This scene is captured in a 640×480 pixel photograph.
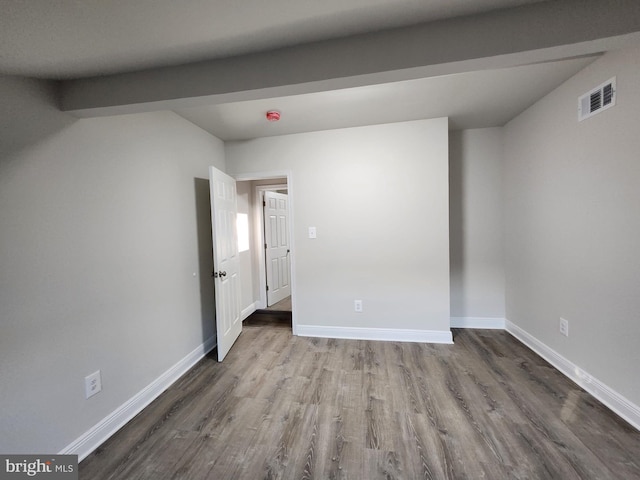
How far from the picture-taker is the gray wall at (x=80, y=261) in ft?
3.93

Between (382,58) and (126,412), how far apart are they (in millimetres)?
2641

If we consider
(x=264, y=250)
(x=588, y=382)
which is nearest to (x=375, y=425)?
(x=588, y=382)

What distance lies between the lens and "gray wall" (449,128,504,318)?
2967mm

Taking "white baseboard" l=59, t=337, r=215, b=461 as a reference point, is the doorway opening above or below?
above

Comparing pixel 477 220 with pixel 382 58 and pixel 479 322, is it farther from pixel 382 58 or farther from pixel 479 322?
pixel 382 58

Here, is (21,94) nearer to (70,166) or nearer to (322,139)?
(70,166)

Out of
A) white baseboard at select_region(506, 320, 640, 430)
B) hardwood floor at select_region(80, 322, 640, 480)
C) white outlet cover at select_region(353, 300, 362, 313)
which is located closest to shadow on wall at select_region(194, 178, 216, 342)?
hardwood floor at select_region(80, 322, 640, 480)

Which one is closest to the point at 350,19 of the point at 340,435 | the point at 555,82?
the point at 555,82

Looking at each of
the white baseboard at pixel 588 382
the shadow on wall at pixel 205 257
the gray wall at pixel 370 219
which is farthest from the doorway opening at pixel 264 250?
the white baseboard at pixel 588 382

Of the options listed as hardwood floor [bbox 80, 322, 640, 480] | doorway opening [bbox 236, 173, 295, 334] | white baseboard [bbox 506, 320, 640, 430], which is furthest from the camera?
doorway opening [bbox 236, 173, 295, 334]

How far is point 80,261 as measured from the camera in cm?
147

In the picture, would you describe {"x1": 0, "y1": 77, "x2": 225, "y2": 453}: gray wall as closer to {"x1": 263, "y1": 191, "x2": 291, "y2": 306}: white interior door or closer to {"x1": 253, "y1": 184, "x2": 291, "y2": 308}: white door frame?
{"x1": 253, "y1": 184, "x2": 291, "y2": 308}: white door frame

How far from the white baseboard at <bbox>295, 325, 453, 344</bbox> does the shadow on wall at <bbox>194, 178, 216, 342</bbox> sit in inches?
39.3

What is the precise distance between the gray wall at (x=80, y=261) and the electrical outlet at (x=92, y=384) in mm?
30
